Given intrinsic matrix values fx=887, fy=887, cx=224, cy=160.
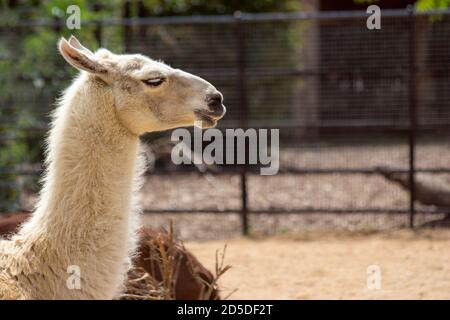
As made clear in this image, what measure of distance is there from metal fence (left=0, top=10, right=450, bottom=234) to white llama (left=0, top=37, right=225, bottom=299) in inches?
222

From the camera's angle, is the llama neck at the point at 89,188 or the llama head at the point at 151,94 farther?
the llama head at the point at 151,94

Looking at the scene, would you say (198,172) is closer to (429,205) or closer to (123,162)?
(429,205)

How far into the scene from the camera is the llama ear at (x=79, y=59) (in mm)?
4434

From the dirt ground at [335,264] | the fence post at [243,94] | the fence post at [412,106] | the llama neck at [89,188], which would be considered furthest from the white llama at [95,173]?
the fence post at [412,106]

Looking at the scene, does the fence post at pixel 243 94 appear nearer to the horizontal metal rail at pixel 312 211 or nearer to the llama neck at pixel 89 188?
the horizontal metal rail at pixel 312 211

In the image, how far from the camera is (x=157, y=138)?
12000mm

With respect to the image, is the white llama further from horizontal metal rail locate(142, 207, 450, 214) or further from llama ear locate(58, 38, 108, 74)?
horizontal metal rail locate(142, 207, 450, 214)

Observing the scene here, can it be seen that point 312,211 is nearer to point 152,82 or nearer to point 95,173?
point 152,82

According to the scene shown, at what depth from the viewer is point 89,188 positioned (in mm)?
4375

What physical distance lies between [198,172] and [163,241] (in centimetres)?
588

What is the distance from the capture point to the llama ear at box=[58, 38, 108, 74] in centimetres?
443

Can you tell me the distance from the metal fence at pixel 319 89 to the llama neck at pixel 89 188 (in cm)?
590

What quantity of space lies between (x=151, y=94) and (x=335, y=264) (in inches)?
177
